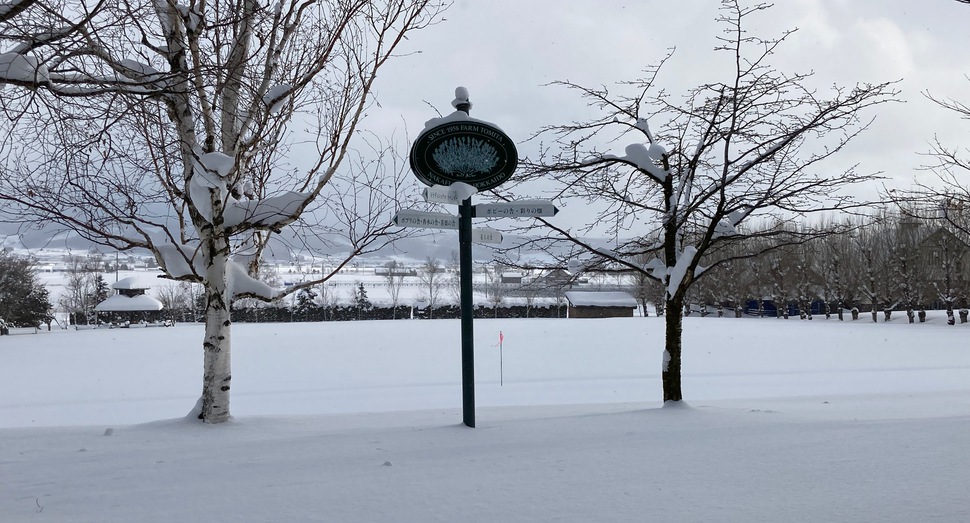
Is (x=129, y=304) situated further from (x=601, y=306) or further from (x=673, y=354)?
(x=673, y=354)

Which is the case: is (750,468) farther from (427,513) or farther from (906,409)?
(906,409)

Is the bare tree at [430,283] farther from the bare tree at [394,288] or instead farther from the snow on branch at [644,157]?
the snow on branch at [644,157]

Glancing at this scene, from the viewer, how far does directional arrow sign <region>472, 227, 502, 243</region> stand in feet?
22.7

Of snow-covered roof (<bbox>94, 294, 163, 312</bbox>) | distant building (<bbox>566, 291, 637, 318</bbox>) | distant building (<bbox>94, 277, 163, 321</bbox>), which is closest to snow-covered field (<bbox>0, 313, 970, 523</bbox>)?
distant building (<bbox>566, 291, 637, 318</bbox>)

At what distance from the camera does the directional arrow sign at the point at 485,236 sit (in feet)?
22.7

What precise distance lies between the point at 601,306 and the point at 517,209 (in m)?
61.9

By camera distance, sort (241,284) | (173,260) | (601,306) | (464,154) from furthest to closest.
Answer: (601,306)
(241,284)
(173,260)
(464,154)

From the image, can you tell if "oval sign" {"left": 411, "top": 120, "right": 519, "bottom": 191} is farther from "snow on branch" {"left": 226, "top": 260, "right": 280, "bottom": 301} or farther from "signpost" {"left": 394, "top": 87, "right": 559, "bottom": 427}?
"snow on branch" {"left": 226, "top": 260, "right": 280, "bottom": 301}

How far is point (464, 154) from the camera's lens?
22.2ft

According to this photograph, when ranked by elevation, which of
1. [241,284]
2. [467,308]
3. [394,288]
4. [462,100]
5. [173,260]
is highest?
[394,288]

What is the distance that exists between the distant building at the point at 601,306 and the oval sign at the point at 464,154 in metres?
61.1

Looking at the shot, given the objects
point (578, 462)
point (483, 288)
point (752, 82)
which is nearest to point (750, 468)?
point (578, 462)

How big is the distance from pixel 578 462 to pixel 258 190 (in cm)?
642

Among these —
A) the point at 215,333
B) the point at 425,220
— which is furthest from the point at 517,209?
the point at 215,333
